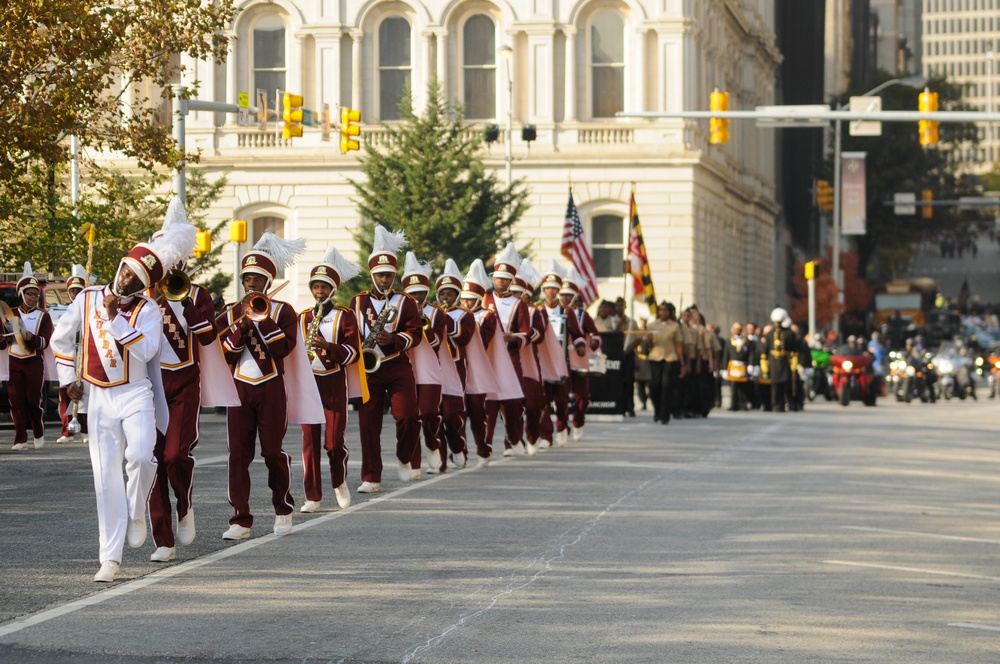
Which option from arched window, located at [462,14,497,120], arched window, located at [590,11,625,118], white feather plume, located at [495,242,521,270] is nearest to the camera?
white feather plume, located at [495,242,521,270]

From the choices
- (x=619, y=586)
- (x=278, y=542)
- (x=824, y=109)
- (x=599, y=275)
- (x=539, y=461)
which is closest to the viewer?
(x=619, y=586)

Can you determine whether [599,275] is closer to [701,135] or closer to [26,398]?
[701,135]

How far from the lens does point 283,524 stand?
1277 cm

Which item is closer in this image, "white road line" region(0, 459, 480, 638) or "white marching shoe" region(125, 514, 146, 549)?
"white road line" region(0, 459, 480, 638)

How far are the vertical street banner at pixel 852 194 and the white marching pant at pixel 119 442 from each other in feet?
173

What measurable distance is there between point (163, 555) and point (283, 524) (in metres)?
1.58

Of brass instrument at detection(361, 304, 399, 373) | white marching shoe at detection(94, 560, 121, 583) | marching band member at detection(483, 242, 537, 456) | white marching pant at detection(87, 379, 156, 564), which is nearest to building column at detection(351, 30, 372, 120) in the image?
marching band member at detection(483, 242, 537, 456)

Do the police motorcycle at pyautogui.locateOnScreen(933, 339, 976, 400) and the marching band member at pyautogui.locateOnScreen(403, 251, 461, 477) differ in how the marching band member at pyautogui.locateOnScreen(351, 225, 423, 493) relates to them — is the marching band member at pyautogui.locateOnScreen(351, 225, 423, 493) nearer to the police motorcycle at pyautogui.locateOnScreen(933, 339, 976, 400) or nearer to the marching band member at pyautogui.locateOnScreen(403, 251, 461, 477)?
the marching band member at pyautogui.locateOnScreen(403, 251, 461, 477)

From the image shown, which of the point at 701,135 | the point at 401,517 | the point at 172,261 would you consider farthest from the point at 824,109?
the point at 701,135

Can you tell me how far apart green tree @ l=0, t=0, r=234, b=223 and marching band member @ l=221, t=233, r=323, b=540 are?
34.3ft

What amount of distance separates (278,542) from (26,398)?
34.7 ft

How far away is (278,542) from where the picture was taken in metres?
12.4

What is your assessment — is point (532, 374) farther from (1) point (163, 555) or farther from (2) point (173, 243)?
(2) point (173, 243)

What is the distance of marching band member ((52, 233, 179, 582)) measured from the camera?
10680 mm
